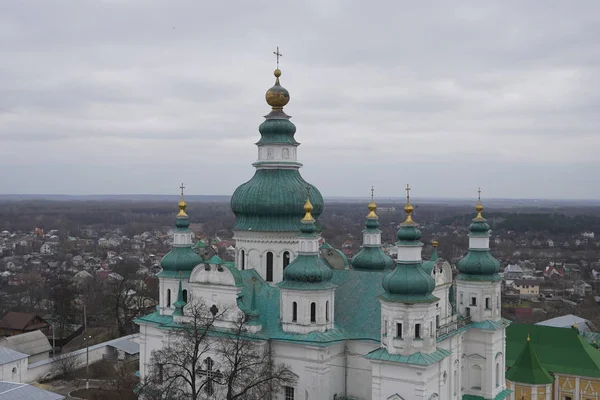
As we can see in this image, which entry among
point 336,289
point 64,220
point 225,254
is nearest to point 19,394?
point 336,289

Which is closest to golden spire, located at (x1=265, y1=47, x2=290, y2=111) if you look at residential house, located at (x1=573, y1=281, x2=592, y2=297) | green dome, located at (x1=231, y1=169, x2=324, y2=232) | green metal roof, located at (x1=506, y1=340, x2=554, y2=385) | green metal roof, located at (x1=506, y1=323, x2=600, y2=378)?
green dome, located at (x1=231, y1=169, x2=324, y2=232)

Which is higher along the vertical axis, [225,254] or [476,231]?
[476,231]

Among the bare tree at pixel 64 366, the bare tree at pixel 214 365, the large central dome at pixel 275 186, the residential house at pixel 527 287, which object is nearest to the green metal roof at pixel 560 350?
the large central dome at pixel 275 186

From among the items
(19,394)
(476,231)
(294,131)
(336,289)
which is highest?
(294,131)

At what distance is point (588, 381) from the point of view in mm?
27500

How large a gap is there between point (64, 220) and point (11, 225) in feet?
49.9

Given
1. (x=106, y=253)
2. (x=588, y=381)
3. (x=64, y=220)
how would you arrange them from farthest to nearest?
(x=64, y=220), (x=106, y=253), (x=588, y=381)

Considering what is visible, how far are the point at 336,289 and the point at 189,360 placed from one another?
5.54 meters

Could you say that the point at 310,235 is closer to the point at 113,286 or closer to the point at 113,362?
the point at 113,362

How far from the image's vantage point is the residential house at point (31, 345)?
33688 millimetres

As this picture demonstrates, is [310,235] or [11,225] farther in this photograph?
[11,225]

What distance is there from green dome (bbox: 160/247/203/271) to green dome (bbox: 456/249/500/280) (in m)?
9.75

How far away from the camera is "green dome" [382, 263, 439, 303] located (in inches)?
733

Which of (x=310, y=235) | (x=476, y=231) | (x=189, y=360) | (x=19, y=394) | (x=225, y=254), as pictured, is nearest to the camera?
(x=189, y=360)
